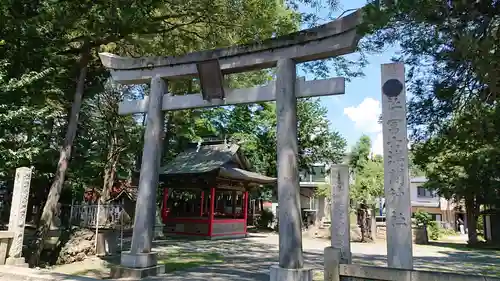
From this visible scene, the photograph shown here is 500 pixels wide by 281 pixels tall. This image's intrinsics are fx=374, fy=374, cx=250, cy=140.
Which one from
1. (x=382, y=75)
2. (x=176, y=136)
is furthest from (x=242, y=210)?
(x=382, y=75)

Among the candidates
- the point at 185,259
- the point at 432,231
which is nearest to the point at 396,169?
the point at 185,259

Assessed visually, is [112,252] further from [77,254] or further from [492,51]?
[492,51]

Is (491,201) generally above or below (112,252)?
above

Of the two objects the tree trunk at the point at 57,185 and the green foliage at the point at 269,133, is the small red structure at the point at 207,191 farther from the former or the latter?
the tree trunk at the point at 57,185

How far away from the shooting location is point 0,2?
760 centimetres

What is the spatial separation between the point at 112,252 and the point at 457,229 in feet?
104

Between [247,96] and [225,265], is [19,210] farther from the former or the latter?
[247,96]

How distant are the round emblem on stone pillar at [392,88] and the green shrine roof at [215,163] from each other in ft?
41.0

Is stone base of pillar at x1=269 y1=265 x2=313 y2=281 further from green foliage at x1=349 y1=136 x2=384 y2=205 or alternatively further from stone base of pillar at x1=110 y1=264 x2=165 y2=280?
green foliage at x1=349 y1=136 x2=384 y2=205

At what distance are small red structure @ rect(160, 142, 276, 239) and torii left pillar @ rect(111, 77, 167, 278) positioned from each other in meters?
9.50

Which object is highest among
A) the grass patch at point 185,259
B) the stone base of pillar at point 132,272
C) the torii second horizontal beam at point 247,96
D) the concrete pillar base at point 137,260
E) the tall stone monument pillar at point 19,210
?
the torii second horizontal beam at point 247,96

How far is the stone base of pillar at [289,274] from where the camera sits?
586 centimetres

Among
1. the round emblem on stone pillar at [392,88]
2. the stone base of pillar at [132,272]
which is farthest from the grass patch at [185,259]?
the round emblem on stone pillar at [392,88]

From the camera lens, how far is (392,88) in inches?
201
